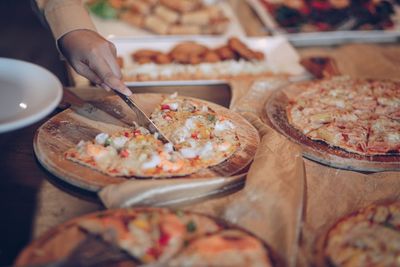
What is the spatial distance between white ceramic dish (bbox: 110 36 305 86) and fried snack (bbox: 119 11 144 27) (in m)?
0.33

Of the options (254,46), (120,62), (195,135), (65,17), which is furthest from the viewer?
(254,46)

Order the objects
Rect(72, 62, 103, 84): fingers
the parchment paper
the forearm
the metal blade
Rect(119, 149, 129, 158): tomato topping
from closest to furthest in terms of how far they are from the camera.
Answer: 1. the parchment paper
2. Rect(119, 149, 129, 158): tomato topping
3. the metal blade
4. Rect(72, 62, 103, 84): fingers
5. the forearm

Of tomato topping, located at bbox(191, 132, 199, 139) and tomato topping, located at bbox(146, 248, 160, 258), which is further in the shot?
tomato topping, located at bbox(191, 132, 199, 139)

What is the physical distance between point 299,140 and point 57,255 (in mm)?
1466

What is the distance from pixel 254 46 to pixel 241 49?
0.99ft

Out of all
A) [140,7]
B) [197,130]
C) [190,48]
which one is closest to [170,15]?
[140,7]

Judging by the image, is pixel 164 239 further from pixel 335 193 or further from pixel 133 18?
pixel 133 18

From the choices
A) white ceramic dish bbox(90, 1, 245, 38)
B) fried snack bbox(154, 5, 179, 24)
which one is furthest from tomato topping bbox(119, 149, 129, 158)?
fried snack bbox(154, 5, 179, 24)

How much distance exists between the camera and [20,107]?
8.13 ft

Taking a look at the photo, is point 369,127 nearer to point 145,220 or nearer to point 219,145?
point 219,145

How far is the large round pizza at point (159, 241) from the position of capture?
1653mm

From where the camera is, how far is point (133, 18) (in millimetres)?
4309

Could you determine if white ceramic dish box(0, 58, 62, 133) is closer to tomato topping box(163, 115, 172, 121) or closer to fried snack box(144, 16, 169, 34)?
tomato topping box(163, 115, 172, 121)

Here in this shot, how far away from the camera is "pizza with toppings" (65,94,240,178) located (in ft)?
7.18
